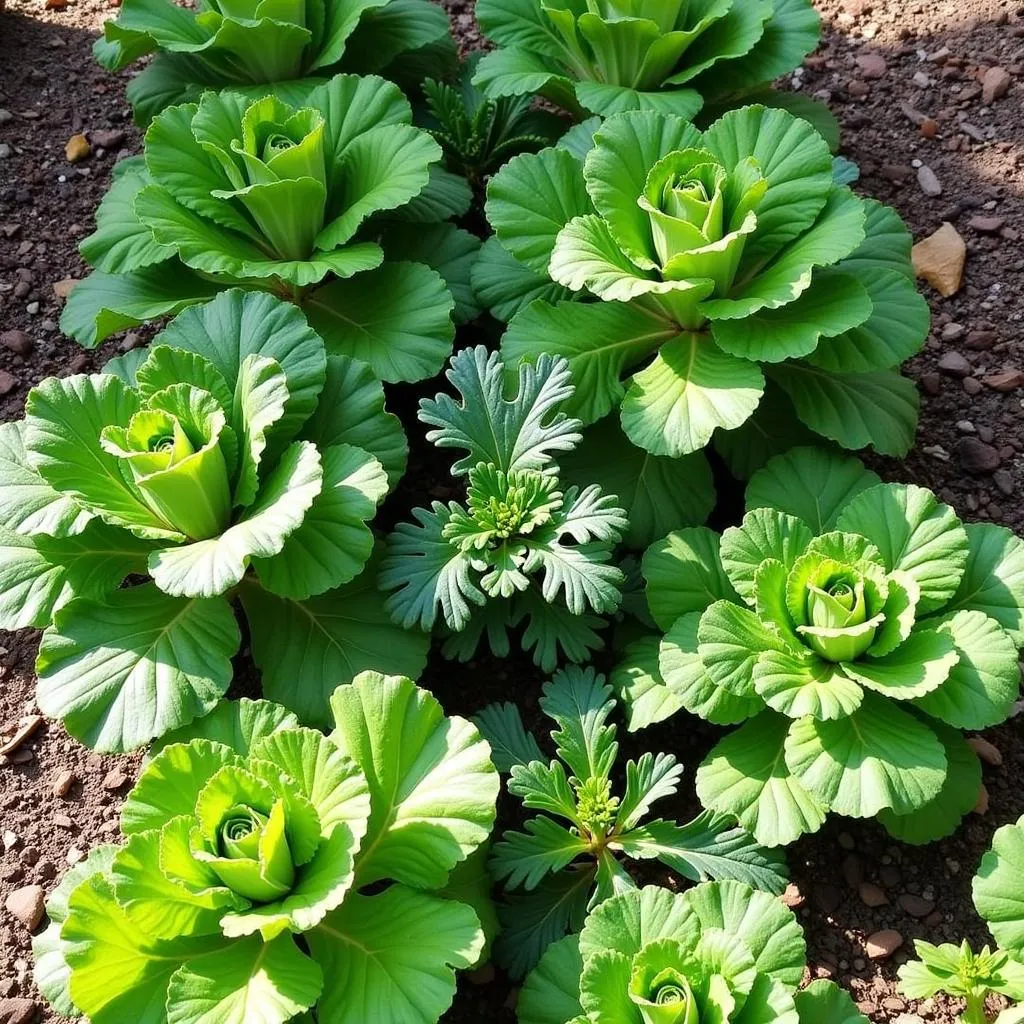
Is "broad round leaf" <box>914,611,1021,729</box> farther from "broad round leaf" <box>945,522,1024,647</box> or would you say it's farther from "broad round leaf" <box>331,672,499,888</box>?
"broad round leaf" <box>331,672,499,888</box>

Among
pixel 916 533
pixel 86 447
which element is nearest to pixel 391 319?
pixel 86 447

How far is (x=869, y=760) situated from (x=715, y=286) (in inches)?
39.9

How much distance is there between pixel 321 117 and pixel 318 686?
127 cm

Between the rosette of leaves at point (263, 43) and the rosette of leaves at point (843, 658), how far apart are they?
1.58 metres

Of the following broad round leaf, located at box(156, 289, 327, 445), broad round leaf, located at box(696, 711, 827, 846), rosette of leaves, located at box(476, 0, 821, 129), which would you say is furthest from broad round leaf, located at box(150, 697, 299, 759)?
rosette of leaves, located at box(476, 0, 821, 129)

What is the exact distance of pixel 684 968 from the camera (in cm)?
173

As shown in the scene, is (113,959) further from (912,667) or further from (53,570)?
(912,667)

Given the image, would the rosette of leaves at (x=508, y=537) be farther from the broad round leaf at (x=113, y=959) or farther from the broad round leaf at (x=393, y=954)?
the broad round leaf at (x=113, y=959)

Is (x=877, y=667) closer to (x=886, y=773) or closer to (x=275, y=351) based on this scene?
(x=886, y=773)

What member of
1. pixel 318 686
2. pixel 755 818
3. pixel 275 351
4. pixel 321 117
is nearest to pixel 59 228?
pixel 321 117

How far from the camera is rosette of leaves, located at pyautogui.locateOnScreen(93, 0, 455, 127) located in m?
2.77

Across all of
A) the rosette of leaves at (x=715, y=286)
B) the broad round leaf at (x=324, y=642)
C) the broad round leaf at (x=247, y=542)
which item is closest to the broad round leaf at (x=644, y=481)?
the rosette of leaves at (x=715, y=286)

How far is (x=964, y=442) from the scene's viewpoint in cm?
267

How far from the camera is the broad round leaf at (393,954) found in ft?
5.74
